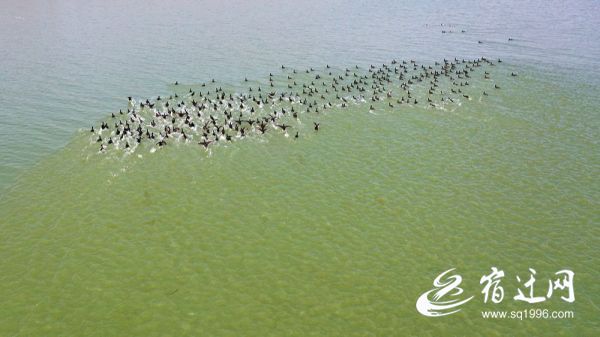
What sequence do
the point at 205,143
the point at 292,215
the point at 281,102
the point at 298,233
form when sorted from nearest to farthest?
the point at 298,233, the point at 292,215, the point at 205,143, the point at 281,102

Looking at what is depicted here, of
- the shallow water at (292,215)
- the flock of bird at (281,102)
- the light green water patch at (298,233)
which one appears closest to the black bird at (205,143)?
the flock of bird at (281,102)

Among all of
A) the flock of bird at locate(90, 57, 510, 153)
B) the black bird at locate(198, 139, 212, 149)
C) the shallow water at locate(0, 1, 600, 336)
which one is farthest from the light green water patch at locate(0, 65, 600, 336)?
the flock of bird at locate(90, 57, 510, 153)

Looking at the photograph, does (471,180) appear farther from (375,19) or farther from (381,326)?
(375,19)

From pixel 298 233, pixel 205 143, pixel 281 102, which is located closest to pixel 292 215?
pixel 298 233

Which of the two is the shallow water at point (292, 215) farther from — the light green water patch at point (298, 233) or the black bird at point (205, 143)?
the black bird at point (205, 143)

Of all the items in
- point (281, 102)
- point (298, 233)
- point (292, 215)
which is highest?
point (281, 102)

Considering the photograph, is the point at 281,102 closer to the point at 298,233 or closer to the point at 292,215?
the point at 292,215

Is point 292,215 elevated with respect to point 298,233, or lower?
elevated
